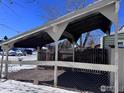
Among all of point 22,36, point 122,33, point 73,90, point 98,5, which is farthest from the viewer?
point 122,33

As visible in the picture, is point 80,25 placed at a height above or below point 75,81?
above

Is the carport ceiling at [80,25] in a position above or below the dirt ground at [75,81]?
above

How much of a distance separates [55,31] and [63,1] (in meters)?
19.7

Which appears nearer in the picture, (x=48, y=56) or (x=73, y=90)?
(x=73, y=90)

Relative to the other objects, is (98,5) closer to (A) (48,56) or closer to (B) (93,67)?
(B) (93,67)

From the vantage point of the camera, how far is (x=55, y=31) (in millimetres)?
9531

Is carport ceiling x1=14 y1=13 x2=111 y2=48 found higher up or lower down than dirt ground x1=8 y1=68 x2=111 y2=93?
higher up

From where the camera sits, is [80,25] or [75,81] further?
[80,25]

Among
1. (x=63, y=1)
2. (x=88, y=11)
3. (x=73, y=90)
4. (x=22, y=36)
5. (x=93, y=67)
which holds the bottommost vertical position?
(x=73, y=90)

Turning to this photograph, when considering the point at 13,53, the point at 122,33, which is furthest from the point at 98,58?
the point at 13,53

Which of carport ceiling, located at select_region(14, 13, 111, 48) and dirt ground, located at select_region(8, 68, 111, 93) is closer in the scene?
dirt ground, located at select_region(8, 68, 111, 93)

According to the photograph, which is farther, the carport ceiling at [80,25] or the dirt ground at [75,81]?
the carport ceiling at [80,25]

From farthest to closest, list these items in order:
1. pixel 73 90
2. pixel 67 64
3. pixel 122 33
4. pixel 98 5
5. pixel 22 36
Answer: pixel 122 33
pixel 22 36
pixel 67 64
pixel 73 90
pixel 98 5

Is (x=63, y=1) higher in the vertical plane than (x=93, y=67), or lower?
higher
